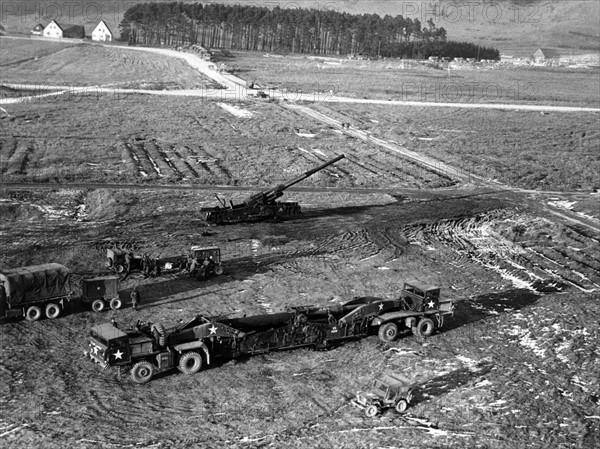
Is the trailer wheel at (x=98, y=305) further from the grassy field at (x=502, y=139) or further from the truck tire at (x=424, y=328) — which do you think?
the grassy field at (x=502, y=139)

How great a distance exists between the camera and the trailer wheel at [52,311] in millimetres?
27234

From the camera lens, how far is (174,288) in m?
31.1

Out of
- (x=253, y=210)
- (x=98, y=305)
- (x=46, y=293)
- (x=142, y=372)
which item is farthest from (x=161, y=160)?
(x=142, y=372)

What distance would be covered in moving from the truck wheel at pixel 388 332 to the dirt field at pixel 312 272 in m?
0.30

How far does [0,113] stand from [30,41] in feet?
296

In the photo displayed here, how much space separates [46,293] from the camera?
89.4 ft

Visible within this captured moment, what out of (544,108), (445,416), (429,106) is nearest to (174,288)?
(445,416)

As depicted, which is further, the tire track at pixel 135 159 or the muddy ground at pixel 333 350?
the tire track at pixel 135 159

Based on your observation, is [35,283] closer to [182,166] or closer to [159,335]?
[159,335]

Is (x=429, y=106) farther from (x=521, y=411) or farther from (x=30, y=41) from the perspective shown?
(x=30, y=41)

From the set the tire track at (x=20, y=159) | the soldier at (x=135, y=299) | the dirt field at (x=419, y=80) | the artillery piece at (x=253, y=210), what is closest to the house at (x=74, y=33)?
the dirt field at (x=419, y=80)

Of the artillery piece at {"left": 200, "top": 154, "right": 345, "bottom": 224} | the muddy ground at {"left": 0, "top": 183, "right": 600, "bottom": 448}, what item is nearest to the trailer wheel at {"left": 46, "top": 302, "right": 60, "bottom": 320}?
the muddy ground at {"left": 0, "top": 183, "right": 600, "bottom": 448}

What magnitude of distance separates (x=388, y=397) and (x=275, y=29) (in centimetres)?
15145

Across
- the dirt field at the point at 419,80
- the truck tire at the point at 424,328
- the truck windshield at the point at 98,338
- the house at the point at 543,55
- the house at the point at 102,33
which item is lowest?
the truck tire at the point at 424,328
